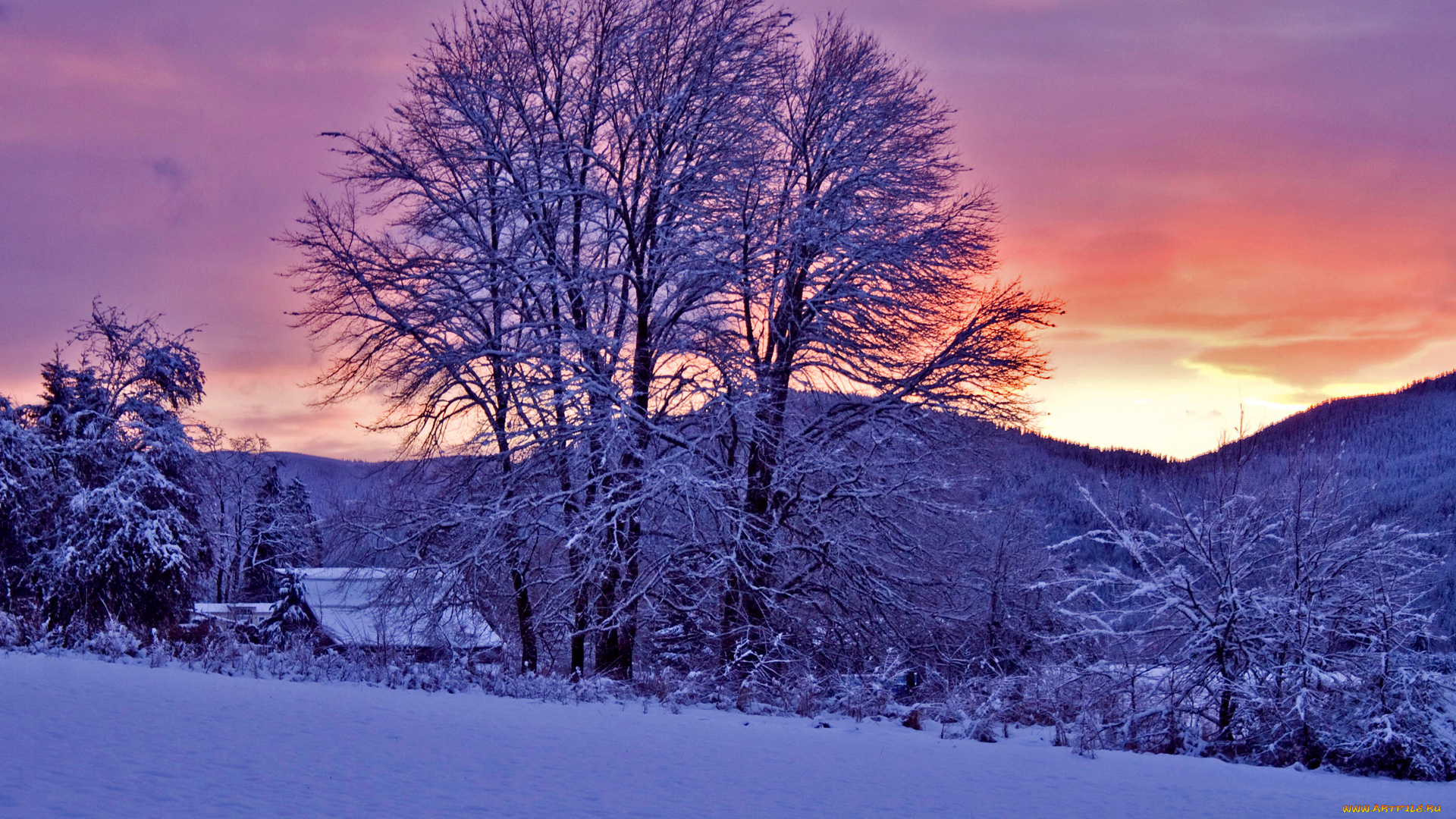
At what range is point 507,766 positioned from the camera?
5.82 m

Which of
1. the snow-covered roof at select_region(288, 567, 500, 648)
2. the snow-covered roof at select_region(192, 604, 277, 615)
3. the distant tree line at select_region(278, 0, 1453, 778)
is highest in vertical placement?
the distant tree line at select_region(278, 0, 1453, 778)

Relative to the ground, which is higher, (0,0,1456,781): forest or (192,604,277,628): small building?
(0,0,1456,781): forest

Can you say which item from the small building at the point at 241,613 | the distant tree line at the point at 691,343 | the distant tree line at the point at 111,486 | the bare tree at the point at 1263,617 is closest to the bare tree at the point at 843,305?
the distant tree line at the point at 691,343

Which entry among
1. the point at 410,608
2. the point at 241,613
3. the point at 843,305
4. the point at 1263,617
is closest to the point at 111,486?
the point at 241,613

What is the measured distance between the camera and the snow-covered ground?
15.3 feet

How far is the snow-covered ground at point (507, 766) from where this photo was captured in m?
4.67

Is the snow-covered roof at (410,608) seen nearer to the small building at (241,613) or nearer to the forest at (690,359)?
the forest at (690,359)

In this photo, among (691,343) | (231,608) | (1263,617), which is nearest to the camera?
(1263,617)

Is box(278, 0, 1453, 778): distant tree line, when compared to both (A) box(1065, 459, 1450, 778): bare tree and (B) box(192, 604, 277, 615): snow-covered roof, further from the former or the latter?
(B) box(192, 604, 277, 615): snow-covered roof

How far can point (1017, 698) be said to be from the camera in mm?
12195

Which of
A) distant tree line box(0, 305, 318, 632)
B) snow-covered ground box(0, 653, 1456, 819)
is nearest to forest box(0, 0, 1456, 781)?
snow-covered ground box(0, 653, 1456, 819)

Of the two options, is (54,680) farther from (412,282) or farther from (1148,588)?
(1148,588)

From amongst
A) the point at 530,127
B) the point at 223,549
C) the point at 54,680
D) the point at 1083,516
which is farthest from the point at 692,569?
the point at 1083,516

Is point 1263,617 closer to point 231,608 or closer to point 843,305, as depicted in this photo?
point 843,305
